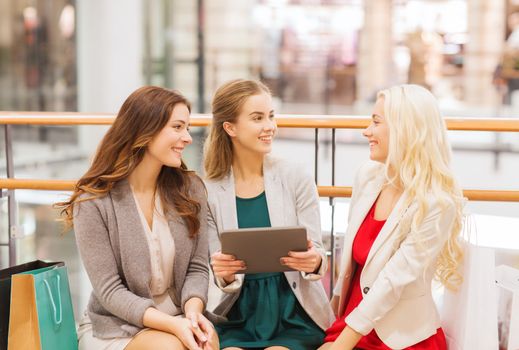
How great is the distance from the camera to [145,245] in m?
2.56

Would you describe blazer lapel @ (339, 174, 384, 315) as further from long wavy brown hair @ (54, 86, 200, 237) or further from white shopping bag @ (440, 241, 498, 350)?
long wavy brown hair @ (54, 86, 200, 237)

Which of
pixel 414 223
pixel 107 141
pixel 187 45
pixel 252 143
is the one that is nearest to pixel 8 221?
pixel 107 141

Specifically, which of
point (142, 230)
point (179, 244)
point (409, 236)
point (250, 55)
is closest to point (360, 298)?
point (409, 236)

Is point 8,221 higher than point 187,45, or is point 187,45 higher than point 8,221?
point 187,45

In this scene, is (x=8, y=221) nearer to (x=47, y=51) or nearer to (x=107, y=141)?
(x=107, y=141)

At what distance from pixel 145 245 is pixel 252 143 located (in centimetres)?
53

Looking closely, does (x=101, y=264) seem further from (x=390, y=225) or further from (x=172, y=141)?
(x=390, y=225)

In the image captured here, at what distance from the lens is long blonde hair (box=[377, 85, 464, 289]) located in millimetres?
2367

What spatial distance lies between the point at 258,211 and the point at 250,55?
1124cm

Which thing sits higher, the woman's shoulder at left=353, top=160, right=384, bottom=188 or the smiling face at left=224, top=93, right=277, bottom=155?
the smiling face at left=224, top=93, right=277, bottom=155

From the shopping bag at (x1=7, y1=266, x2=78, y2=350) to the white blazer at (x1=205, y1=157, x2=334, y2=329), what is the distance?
1.83 feet

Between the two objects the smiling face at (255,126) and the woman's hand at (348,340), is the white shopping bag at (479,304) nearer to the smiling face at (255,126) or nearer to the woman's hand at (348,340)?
the woman's hand at (348,340)

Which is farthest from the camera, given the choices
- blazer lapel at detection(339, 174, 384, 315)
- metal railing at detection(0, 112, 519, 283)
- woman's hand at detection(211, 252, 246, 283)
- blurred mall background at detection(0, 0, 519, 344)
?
blurred mall background at detection(0, 0, 519, 344)

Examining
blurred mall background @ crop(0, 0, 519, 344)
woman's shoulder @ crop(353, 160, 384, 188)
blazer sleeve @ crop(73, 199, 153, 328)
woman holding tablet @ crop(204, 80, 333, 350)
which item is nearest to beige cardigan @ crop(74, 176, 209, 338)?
blazer sleeve @ crop(73, 199, 153, 328)
